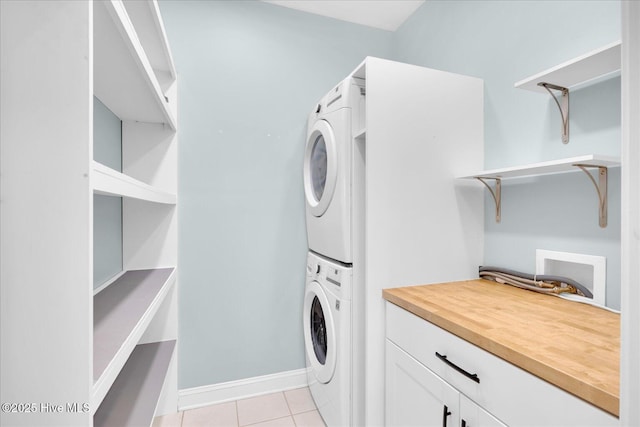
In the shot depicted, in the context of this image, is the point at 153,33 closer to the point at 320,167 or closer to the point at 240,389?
the point at 320,167

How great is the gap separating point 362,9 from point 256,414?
2.80 metres

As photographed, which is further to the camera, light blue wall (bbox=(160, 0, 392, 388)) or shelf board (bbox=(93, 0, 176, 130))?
light blue wall (bbox=(160, 0, 392, 388))

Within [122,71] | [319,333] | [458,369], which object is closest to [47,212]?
[122,71]

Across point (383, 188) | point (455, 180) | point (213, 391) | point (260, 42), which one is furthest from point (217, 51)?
point (213, 391)

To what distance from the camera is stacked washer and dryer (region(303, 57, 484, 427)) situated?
1.42 metres

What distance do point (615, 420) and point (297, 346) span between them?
1.81 metres

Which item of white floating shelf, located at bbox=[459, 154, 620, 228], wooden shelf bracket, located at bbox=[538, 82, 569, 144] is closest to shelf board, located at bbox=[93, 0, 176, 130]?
white floating shelf, located at bbox=[459, 154, 620, 228]

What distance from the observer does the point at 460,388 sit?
95cm

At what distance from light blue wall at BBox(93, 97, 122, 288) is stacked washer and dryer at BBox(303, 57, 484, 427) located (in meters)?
1.09

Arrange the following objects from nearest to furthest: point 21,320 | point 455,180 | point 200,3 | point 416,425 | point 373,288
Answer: point 21,320 → point 416,425 → point 373,288 → point 455,180 → point 200,3

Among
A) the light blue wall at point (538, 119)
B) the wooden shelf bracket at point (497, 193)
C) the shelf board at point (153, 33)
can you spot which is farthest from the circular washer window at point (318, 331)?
the shelf board at point (153, 33)

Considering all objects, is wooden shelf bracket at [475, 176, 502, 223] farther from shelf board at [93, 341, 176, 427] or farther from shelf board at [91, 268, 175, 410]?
shelf board at [93, 341, 176, 427]

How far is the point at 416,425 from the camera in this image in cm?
117

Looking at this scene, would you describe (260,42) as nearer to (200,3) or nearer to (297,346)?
(200,3)
